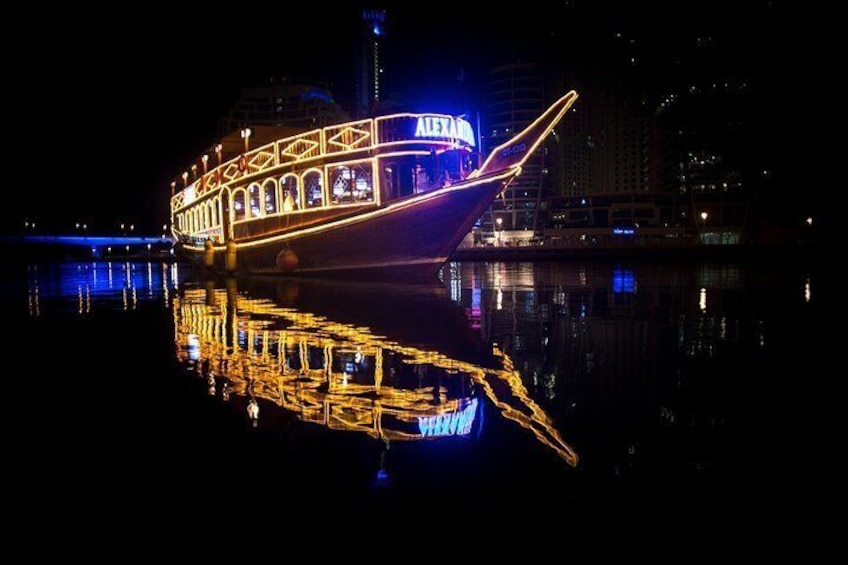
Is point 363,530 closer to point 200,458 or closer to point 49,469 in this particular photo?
point 200,458

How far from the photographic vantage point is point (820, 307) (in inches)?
470

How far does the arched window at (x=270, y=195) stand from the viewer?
25128 mm

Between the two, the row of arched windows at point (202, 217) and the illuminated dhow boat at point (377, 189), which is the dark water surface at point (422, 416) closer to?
the illuminated dhow boat at point (377, 189)

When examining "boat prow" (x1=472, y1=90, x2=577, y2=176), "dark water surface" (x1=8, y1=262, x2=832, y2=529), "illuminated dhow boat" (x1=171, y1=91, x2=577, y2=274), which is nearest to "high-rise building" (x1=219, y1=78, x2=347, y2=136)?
"illuminated dhow boat" (x1=171, y1=91, x2=577, y2=274)

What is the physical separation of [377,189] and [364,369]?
50.8ft

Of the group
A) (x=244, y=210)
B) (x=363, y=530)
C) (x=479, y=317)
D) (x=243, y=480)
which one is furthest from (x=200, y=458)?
(x=244, y=210)

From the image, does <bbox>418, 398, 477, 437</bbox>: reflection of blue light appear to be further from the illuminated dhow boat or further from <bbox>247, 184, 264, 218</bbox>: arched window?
<bbox>247, 184, 264, 218</bbox>: arched window

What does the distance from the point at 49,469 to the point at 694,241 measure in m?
57.3

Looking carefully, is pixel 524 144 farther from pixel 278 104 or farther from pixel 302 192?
pixel 278 104

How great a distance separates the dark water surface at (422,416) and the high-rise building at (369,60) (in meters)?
132

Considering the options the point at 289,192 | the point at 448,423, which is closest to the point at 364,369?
the point at 448,423

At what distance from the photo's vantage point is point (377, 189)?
21.5 metres

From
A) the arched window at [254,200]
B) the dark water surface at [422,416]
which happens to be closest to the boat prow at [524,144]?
the dark water surface at [422,416]

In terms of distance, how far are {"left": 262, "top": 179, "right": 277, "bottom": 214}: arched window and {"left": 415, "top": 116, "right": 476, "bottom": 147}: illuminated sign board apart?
724cm
